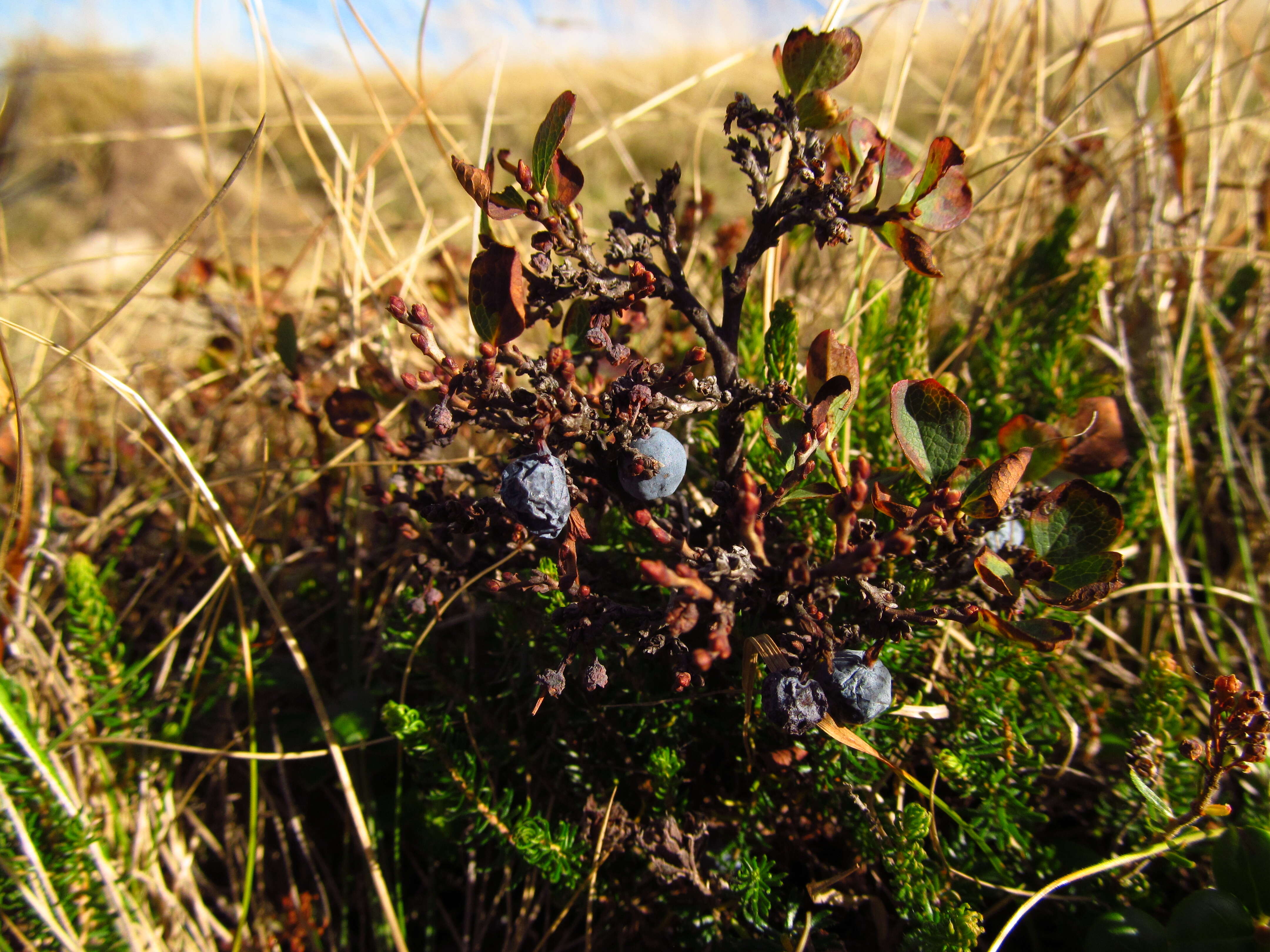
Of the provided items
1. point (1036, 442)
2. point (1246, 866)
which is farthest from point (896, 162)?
point (1246, 866)

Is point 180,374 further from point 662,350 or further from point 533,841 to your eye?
point 533,841

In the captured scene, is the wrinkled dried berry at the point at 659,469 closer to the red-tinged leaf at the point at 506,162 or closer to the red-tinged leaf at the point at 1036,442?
the red-tinged leaf at the point at 506,162

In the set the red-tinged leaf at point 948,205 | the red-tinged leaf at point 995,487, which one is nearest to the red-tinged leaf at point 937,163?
the red-tinged leaf at point 948,205

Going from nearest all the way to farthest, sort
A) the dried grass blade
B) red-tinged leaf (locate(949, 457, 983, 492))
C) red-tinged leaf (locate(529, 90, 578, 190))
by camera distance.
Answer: red-tinged leaf (locate(529, 90, 578, 190)), red-tinged leaf (locate(949, 457, 983, 492)), the dried grass blade

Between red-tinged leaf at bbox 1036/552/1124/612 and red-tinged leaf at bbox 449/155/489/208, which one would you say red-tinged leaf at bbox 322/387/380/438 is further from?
red-tinged leaf at bbox 1036/552/1124/612

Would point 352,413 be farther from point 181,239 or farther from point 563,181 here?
point 563,181

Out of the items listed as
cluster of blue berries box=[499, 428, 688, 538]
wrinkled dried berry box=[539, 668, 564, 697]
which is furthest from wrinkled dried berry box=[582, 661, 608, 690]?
cluster of blue berries box=[499, 428, 688, 538]
